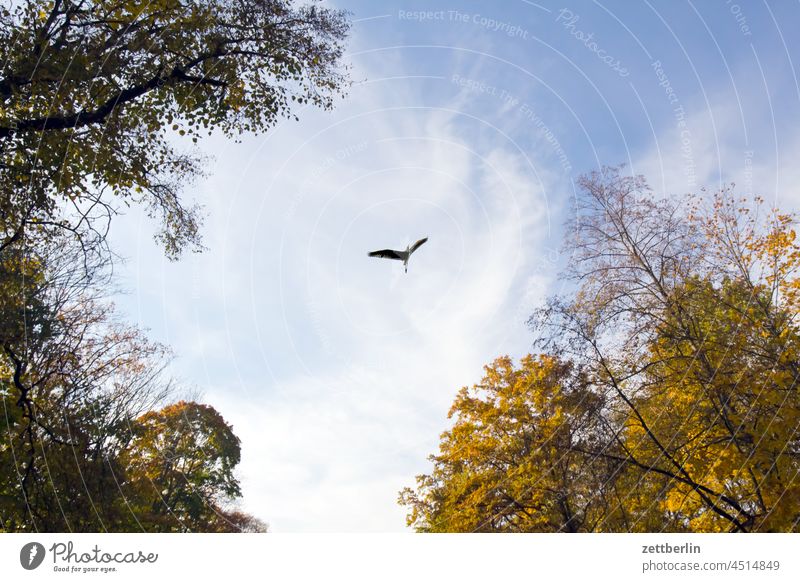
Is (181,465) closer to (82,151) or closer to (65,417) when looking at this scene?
(65,417)

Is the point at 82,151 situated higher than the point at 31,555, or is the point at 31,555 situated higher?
the point at 82,151

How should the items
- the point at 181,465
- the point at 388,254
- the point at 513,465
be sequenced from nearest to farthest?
1. the point at 388,254
2. the point at 513,465
3. the point at 181,465

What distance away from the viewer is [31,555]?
6.81 m

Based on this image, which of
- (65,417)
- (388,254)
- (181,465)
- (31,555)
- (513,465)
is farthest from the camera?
(181,465)

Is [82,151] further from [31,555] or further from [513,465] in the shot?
[513,465]

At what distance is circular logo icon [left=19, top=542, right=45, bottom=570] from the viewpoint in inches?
265

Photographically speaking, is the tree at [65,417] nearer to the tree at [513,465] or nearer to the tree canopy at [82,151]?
the tree canopy at [82,151]

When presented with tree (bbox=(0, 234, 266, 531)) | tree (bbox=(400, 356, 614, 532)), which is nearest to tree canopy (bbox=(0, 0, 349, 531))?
tree (bbox=(0, 234, 266, 531))

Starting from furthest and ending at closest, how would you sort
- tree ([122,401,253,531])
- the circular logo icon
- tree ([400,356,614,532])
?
tree ([122,401,253,531])
tree ([400,356,614,532])
the circular logo icon

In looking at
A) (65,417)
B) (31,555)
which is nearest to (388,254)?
(31,555)

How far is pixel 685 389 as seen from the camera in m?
12.7

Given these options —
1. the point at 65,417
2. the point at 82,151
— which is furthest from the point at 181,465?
the point at 82,151

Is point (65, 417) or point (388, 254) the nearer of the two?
point (388, 254)

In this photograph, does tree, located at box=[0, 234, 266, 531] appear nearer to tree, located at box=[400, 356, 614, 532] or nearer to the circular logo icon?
the circular logo icon
